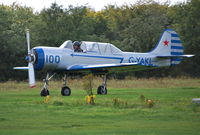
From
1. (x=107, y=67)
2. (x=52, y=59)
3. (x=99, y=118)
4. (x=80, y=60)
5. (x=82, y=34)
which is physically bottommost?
(x=99, y=118)

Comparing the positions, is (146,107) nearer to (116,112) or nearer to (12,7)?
(116,112)

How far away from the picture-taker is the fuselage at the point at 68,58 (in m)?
26.4

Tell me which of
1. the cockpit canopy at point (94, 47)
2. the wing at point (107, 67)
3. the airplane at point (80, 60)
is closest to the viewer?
the airplane at point (80, 60)

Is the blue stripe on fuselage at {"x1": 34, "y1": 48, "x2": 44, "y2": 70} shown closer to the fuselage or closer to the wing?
the fuselage

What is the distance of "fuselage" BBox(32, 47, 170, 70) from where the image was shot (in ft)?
86.6

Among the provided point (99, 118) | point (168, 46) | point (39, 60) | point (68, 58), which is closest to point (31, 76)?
point (39, 60)

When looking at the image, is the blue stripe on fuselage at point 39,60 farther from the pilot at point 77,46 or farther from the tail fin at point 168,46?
the tail fin at point 168,46

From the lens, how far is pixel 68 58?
27.5 metres

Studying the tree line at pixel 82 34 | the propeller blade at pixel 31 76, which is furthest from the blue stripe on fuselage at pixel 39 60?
the tree line at pixel 82 34

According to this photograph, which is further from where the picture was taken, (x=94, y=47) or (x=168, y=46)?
(x=168, y=46)

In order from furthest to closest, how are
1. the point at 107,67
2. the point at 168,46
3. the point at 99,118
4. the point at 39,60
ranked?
the point at 168,46
the point at 107,67
the point at 39,60
the point at 99,118

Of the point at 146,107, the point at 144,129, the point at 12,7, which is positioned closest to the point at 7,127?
the point at 144,129

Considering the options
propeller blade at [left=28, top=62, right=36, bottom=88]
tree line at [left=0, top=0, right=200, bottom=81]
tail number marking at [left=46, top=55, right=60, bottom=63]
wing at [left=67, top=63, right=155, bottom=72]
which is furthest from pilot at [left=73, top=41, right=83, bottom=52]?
tree line at [left=0, top=0, right=200, bottom=81]

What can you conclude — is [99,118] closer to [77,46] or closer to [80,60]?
[80,60]
